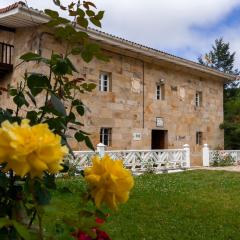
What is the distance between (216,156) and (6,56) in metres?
11.2

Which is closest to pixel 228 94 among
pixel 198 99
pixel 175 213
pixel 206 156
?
pixel 198 99

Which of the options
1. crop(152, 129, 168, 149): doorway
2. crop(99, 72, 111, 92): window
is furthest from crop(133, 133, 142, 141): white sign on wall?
crop(99, 72, 111, 92): window

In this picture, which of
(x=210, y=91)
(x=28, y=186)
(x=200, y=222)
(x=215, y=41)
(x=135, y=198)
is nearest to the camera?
(x=28, y=186)

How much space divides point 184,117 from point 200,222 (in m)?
13.2

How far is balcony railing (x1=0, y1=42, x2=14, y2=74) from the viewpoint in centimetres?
1360

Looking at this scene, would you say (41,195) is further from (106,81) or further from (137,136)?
(137,136)

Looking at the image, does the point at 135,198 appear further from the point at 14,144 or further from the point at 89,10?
the point at 14,144

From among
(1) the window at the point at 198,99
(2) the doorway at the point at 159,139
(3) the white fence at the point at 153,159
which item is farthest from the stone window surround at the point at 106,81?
(1) the window at the point at 198,99

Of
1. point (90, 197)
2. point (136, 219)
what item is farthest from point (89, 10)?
point (136, 219)

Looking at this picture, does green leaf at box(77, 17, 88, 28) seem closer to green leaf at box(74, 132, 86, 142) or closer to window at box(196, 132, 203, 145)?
green leaf at box(74, 132, 86, 142)

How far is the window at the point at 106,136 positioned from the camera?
1527 centimetres

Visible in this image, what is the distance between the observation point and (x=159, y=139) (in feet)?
60.0

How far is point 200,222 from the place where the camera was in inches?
235

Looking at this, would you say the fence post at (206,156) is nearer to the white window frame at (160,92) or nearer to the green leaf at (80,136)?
the white window frame at (160,92)
